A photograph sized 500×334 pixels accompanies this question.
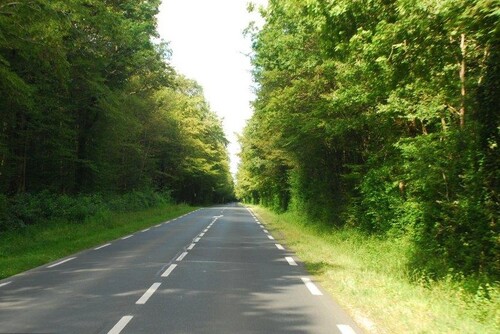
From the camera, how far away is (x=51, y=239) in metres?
15.6

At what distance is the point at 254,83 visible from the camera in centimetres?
2753

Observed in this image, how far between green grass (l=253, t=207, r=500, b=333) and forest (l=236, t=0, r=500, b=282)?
0.59 metres

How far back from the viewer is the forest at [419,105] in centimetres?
680

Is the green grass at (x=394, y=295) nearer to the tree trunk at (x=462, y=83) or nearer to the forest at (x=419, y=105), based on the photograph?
the forest at (x=419, y=105)

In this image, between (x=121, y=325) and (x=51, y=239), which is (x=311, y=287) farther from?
(x=51, y=239)

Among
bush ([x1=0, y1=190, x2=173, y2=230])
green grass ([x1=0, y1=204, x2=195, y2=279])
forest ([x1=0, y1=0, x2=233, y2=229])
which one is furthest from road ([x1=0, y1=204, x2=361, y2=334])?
forest ([x1=0, y1=0, x2=233, y2=229])

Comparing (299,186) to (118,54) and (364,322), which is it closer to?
(118,54)

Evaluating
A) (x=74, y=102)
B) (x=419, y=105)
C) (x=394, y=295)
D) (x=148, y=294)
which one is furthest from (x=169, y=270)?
(x=74, y=102)

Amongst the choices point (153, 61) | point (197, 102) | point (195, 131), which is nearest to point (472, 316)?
point (153, 61)

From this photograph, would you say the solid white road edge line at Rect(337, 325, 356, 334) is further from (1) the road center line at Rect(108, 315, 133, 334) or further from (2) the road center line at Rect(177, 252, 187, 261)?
(2) the road center line at Rect(177, 252, 187, 261)

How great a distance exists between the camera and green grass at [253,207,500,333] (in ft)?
18.2

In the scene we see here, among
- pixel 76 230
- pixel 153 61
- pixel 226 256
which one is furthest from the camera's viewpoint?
pixel 153 61

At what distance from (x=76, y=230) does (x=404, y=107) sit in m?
14.2

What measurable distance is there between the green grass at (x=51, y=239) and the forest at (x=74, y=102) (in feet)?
3.01
